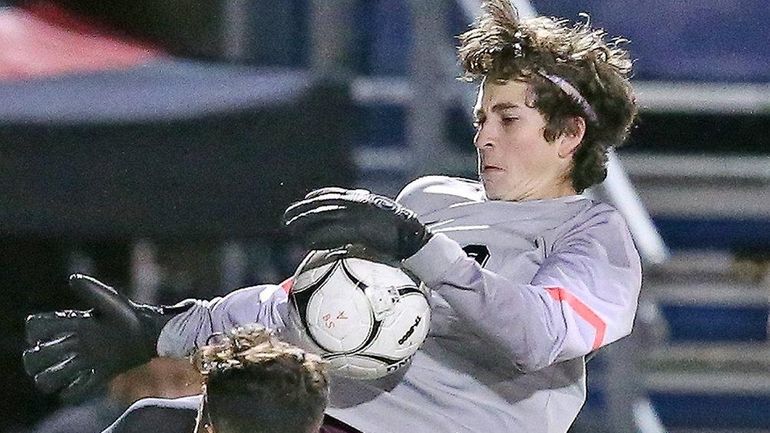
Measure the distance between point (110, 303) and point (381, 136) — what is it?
85.0 inches

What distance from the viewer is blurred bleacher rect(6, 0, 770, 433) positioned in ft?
11.4

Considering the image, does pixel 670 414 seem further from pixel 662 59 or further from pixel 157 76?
pixel 157 76

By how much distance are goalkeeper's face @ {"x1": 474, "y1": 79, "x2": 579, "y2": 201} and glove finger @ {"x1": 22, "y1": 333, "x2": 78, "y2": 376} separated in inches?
19.3

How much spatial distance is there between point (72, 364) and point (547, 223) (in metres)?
0.54

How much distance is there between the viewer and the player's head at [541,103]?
1.79 metres

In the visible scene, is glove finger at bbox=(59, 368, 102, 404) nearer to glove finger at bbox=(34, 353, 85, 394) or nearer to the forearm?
glove finger at bbox=(34, 353, 85, 394)

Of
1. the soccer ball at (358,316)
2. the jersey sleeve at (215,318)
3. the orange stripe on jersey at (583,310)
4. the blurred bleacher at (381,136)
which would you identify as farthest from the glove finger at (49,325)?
the blurred bleacher at (381,136)

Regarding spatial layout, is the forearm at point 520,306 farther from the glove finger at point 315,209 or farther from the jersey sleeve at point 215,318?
the jersey sleeve at point 215,318

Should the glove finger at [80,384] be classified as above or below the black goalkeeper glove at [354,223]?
below

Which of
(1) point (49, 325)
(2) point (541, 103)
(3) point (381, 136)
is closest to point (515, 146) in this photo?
(2) point (541, 103)

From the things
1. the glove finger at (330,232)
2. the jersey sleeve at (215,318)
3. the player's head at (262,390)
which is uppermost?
the glove finger at (330,232)

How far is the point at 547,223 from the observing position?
5.84 ft

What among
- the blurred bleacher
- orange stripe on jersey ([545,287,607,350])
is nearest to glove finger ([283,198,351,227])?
orange stripe on jersey ([545,287,607,350])

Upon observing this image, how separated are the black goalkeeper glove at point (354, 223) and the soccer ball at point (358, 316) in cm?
6
